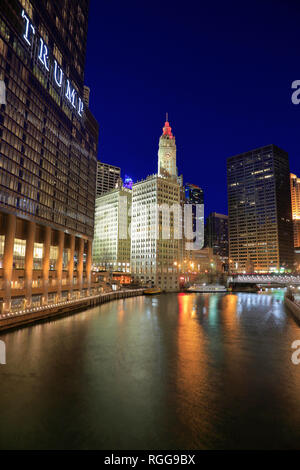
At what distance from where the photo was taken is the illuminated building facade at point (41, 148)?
6106 cm

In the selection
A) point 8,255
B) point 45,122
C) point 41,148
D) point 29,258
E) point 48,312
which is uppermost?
point 45,122

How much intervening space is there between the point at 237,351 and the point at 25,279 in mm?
54289

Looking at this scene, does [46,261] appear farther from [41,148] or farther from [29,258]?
[41,148]

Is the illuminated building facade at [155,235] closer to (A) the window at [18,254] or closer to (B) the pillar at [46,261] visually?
(B) the pillar at [46,261]

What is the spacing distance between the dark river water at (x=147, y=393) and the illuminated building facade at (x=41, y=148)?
22470 millimetres

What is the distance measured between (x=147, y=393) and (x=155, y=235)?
514 feet

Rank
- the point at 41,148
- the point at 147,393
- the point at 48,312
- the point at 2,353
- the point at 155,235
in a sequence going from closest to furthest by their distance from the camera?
the point at 147,393
the point at 2,353
the point at 48,312
the point at 41,148
the point at 155,235

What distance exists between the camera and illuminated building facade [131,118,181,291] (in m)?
173

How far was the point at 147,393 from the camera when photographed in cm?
2122

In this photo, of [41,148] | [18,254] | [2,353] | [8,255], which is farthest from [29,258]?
[2,353]

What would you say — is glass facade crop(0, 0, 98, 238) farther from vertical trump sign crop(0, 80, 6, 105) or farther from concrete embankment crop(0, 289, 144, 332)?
concrete embankment crop(0, 289, 144, 332)

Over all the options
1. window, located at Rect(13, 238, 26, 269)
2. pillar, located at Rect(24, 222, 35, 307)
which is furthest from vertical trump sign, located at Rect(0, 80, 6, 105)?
window, located at Rect(13, 238, 26, 269)

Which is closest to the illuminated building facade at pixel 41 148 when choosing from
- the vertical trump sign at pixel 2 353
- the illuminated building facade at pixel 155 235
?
the vertical trump sign at pixel 2 353
